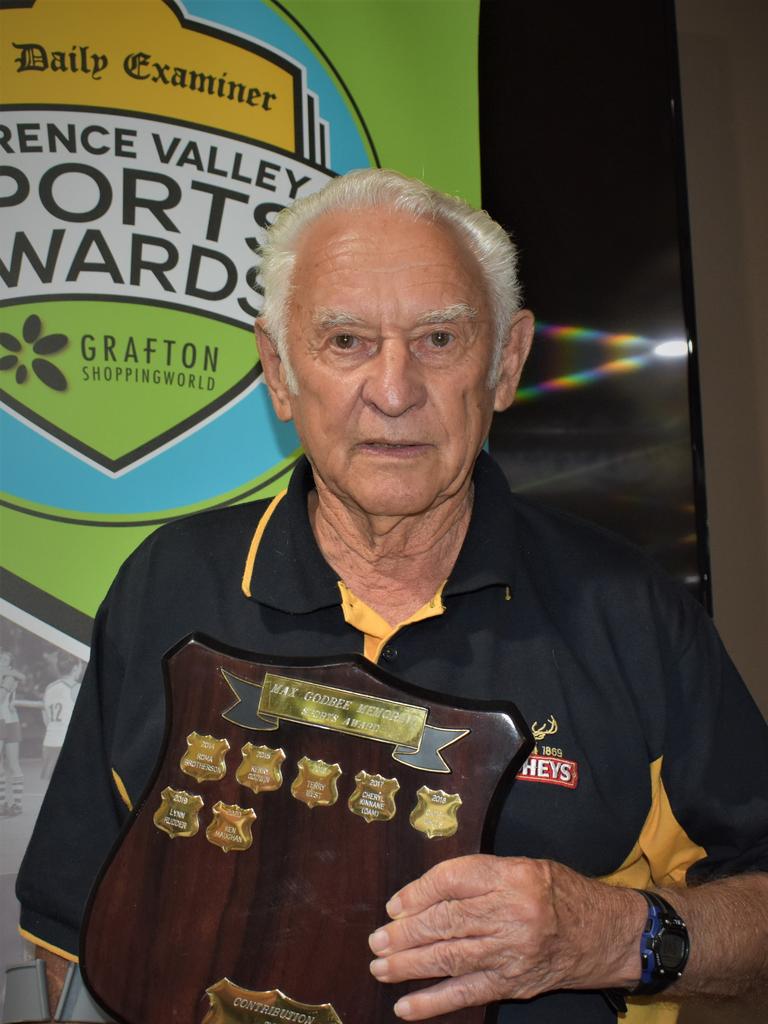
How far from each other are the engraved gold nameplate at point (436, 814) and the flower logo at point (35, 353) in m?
1.13

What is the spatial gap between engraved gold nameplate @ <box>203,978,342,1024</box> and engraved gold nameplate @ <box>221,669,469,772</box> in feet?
0.88

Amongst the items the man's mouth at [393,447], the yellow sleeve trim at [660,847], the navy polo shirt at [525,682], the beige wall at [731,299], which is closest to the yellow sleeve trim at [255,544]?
the navy polo shirt at [525,682]

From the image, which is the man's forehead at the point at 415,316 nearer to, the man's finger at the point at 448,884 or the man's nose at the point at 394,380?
the man's nose at the point at 394,380

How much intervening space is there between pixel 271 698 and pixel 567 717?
0.37 metres

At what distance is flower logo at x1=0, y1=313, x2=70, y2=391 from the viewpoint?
1.96 metres

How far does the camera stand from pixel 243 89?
206cm

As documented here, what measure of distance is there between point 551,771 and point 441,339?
557 mm

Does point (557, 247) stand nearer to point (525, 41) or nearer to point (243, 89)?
point (525, 41)

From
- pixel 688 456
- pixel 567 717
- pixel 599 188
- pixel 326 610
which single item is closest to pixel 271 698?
pixel 326 610

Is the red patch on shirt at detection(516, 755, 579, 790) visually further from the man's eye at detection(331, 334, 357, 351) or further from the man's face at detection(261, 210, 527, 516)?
the man's eye at detection(331, 334, 357, 351)

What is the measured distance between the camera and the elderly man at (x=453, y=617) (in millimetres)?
1322

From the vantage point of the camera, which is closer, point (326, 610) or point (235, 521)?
point (326, 610)

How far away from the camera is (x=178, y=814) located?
124 centimetres

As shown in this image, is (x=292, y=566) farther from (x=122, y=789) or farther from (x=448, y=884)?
(x=448, y=884)
